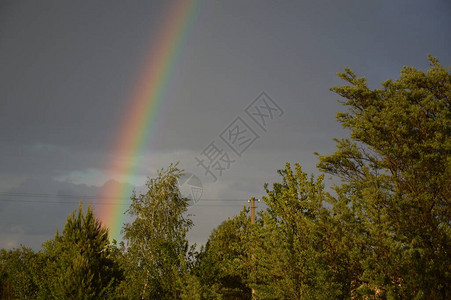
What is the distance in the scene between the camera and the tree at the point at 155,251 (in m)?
16.8

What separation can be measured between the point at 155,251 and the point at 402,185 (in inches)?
420

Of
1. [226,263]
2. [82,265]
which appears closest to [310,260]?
[82,265]

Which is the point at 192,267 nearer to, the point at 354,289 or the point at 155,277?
the point at 155,277

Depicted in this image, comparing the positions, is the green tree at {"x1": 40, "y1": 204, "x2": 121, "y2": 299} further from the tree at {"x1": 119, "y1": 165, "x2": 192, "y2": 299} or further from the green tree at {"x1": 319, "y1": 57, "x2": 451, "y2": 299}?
the green tree at {"x1": 319, "y1": 57, "x2": 451, "y2": 299}

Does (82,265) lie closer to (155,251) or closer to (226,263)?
(155,251)

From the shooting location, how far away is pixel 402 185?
1700 centimetres

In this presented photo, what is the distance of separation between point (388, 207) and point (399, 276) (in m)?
3.43

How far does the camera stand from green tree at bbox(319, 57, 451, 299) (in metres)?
10.8

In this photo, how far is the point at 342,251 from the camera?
12.2 meters

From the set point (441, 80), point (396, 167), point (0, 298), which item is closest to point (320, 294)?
point (396, 167)

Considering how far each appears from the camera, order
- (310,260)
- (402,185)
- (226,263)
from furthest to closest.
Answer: (226,263), (402,185), (310,260)

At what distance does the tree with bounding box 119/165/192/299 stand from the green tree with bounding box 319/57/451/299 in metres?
7.14

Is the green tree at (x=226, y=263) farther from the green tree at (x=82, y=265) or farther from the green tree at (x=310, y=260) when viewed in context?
the green tree at (x=82, y=265)

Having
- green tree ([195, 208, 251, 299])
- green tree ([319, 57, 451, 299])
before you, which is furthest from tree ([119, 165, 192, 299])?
green tree ([319, 57, 451, 299])
